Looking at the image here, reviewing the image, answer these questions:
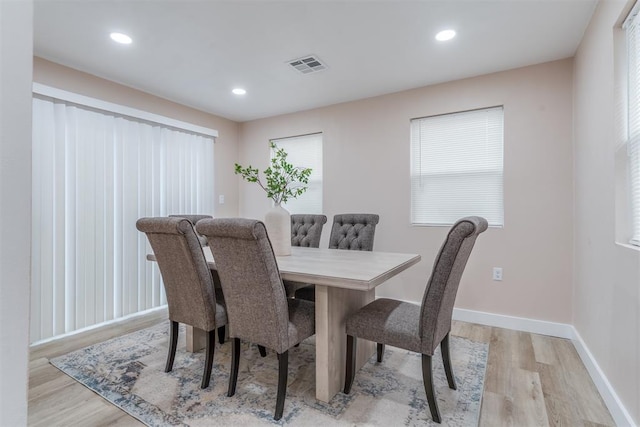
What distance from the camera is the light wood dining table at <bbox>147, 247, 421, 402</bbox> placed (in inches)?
61.7

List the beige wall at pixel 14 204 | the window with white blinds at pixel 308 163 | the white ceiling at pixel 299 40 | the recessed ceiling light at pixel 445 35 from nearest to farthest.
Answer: the beige wall at pixel 14 204
the white ceiling at pixel 299 40
the recessed ceiling light at pixel 445 35
the window with white blinds at pixel 308 163

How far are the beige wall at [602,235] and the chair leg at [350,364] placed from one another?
4.21 feet

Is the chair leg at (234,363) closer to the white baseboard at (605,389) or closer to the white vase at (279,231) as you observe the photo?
the white vase at (279,231)

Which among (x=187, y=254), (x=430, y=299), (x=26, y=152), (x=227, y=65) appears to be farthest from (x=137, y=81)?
(x=430, y=299)

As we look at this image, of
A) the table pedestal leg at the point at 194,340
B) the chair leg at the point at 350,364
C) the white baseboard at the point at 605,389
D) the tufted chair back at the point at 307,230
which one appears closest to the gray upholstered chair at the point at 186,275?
the table pedestal leg at the point at 194,340

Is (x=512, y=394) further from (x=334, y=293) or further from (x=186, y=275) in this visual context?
(x=186, y=275)

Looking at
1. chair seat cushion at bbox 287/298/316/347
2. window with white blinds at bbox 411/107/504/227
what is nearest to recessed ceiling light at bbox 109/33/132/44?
chair seat cushion at bbox 287/298/316/347

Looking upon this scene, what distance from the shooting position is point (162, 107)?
3590 millimetres

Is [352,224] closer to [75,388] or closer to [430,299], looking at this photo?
[430,299]

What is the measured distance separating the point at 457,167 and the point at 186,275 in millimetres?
2662

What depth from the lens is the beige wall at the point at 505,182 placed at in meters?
2.69

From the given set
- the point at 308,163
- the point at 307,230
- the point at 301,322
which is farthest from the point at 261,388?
the point at 308,163

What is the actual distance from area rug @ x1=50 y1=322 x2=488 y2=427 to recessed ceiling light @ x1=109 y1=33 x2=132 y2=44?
2.37 m

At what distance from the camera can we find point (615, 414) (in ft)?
5.22
